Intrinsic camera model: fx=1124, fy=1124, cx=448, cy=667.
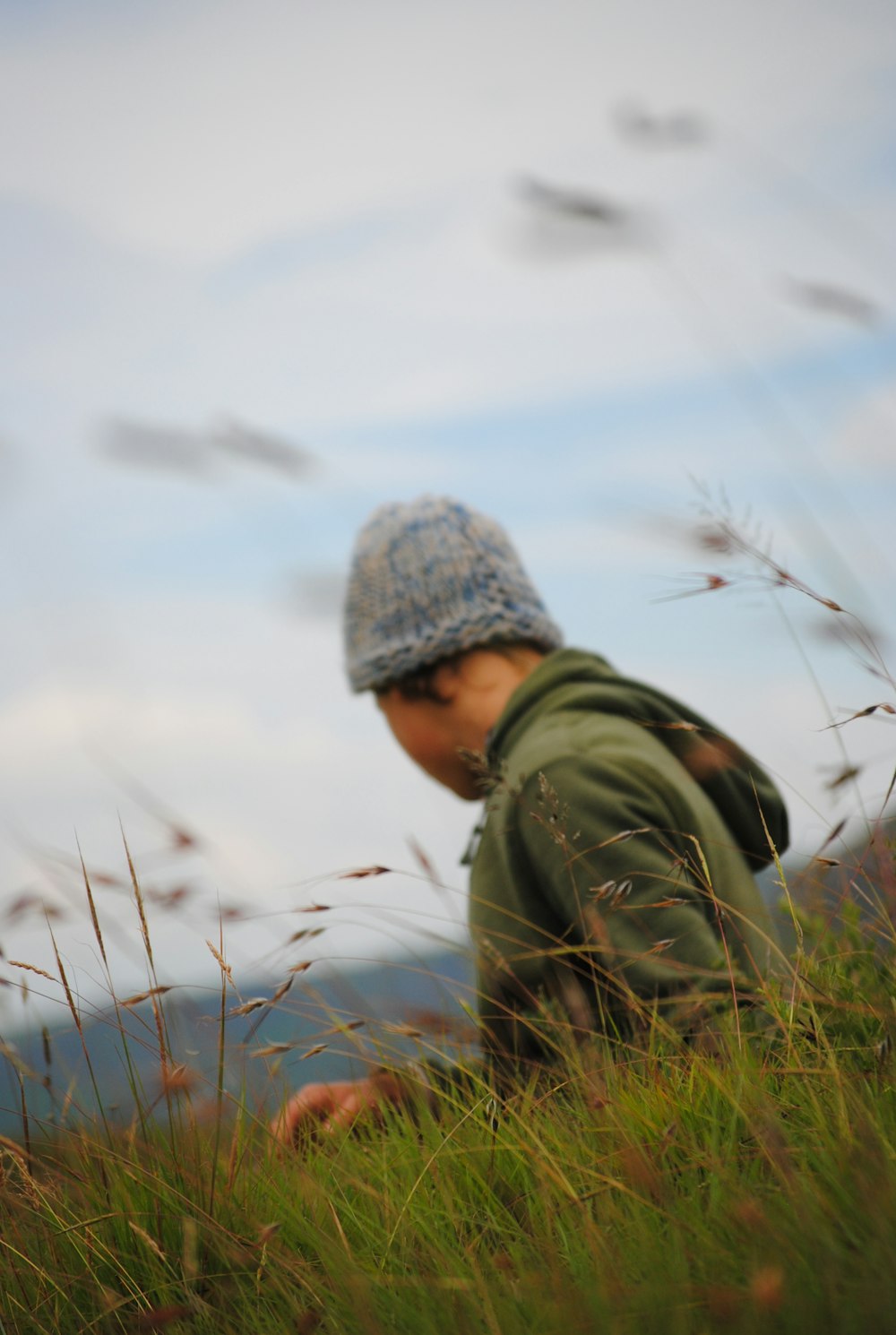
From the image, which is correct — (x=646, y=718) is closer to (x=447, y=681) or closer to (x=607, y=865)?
(x=607, y=865)

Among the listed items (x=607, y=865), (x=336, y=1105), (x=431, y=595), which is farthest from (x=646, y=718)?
(x=336, y=1105)

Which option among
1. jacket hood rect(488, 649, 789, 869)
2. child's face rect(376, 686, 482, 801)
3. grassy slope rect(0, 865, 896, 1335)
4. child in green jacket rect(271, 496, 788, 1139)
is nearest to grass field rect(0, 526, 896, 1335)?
grassy slope rect(0, 865, 896, 1335)

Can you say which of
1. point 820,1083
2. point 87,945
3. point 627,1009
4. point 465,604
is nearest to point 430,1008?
point 627,1009

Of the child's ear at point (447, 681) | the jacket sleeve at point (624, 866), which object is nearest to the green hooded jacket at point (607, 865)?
the jacket sleeve at point (624, 866)

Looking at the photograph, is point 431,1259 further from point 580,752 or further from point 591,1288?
point 580,752

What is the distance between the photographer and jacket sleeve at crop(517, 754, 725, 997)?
236cm

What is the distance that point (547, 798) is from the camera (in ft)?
6.51

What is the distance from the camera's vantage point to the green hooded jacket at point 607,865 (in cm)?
229

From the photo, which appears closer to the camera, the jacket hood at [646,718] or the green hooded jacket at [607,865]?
the green hooded jacket at [607,865]

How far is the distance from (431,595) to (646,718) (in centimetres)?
105

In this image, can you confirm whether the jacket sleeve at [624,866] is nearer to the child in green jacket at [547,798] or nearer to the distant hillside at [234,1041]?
the child in green jacket at [547,798]

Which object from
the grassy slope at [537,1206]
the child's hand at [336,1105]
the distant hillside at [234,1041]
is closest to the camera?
the grassy slope at [537,1206]

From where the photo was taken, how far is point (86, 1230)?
183 centimetres

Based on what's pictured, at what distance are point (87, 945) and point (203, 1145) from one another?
0.44m
